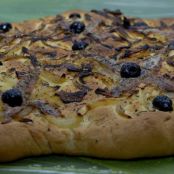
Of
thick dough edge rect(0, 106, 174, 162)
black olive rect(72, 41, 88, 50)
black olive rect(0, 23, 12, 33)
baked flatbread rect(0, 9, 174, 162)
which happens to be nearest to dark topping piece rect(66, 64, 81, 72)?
baked flatbread rect(0, 9, 174, 162)

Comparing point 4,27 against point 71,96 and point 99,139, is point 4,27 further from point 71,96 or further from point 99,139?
point 99,139

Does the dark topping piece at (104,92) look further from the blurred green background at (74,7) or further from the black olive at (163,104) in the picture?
the blurred green background at (74,7)

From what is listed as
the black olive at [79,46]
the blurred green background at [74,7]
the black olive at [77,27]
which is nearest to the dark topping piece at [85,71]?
the black olive at [79,46]

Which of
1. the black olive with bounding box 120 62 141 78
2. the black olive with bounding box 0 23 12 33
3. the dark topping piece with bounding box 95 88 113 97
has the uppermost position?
the black olive with bounding box 0 23 12 33

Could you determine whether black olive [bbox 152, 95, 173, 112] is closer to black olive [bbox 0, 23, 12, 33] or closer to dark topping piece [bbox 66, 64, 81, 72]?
dark topping piece [bbox 66, 64, 81, 72]

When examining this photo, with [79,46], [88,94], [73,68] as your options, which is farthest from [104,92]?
[79,46]

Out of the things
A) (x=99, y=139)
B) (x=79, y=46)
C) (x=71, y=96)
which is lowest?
(x=99, y=139)

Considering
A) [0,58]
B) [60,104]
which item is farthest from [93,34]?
[60,104]

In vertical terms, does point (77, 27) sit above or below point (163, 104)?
above
